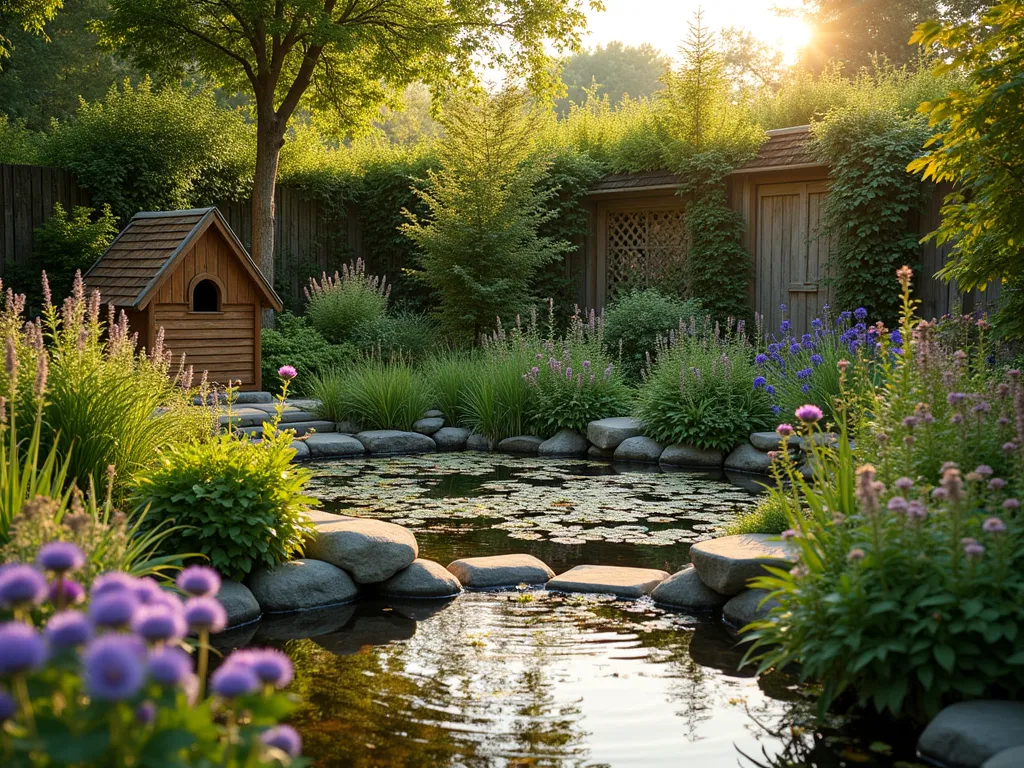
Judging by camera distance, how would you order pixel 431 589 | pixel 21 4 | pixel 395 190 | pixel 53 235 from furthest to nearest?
pixel 395 190 < pixel 21 4 < pixel 53 235 < pixel 431 589

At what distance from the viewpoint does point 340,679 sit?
4109 mm

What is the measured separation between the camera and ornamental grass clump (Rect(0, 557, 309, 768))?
53.2 inches

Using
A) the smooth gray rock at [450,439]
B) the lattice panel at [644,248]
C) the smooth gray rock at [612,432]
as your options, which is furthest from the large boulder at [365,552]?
the lattice panel at [644,248]

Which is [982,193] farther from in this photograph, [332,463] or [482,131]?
[482,131]

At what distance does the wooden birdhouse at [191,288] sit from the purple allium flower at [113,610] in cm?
922

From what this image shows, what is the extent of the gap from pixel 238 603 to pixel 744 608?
2.36m

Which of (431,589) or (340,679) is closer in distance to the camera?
(340,679)

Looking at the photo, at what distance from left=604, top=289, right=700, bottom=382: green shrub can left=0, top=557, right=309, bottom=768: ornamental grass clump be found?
10.7m

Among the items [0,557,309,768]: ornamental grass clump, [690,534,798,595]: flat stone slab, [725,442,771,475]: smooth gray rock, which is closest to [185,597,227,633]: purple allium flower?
[0,557,309,768]: ornamental grass clump

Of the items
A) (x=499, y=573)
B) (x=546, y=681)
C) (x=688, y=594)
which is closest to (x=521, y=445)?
(x=499, y=573)

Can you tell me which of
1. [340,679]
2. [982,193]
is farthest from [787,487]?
[340,679]

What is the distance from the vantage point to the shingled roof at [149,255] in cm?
1041

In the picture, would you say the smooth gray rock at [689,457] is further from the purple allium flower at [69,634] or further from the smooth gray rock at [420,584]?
the purple allium flower at [69,634]

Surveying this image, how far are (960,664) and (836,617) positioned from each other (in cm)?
38
